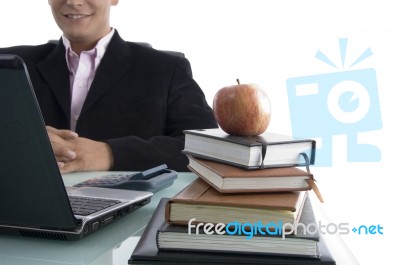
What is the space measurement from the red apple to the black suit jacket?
868 millimetres

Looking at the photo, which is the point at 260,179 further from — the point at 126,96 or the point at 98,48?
the point at 98,48

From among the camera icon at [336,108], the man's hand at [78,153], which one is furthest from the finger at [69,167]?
the camera icon at [336,108]

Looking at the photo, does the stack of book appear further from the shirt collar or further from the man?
the shirt collar

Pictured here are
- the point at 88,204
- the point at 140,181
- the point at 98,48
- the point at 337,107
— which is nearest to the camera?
the point at 88,204

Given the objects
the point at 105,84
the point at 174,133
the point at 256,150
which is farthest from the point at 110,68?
the point at 256,150

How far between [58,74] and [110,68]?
190 millimetres

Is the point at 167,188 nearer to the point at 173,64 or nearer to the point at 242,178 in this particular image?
the point at 242,178

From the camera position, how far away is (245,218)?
0.54m

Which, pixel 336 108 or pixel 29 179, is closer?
pixel 29 179

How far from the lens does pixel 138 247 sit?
1.79 feet

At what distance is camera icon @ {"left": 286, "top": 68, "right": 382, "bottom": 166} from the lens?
7.98 feet

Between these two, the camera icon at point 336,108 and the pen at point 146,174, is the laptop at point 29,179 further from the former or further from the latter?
the camera icon at point 336,108

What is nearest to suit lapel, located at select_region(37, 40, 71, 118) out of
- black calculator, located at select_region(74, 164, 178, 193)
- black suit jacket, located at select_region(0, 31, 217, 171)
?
black suit jacket, located at select_region(0, 31, 217, 171)

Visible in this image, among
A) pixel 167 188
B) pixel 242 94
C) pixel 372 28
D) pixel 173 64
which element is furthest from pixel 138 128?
pixel 372 28
